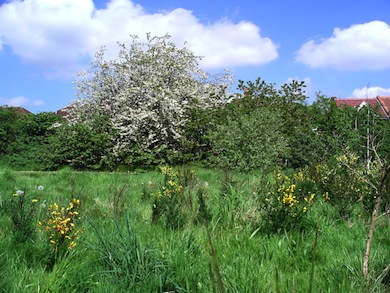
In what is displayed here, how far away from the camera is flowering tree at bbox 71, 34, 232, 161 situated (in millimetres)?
16875

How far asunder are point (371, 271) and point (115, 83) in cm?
1675

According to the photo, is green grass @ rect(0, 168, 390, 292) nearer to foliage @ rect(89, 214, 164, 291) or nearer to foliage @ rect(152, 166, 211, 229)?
foliage @ rect(89, 214, 164, 291)

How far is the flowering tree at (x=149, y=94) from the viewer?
1688cm

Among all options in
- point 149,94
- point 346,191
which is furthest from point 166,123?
point 346,191

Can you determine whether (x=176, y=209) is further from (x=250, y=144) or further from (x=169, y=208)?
(x=250, y=144)

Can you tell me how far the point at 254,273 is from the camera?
294cm

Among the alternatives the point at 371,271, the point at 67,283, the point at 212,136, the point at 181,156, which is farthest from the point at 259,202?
the point at 181,156

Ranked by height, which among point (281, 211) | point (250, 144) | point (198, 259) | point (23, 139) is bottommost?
point (198, 259)

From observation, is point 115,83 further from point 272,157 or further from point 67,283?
point 67,283

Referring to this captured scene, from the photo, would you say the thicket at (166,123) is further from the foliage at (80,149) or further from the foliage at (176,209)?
the foliage at (176,209)

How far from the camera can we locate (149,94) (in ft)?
56.5

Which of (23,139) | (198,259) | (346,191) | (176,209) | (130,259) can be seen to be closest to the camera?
(130,259)

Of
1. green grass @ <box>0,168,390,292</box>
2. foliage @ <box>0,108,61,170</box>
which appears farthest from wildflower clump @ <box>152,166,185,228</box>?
foliage @ <box>0,108,61,170</box>

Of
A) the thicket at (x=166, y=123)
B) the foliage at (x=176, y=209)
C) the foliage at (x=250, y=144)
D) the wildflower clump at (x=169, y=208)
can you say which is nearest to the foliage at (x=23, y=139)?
the thicket at (x=166, y=123)
